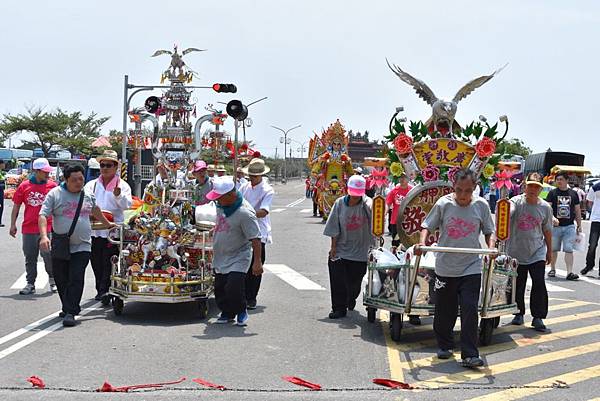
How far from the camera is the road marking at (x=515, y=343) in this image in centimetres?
754

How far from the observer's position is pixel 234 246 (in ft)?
29.7

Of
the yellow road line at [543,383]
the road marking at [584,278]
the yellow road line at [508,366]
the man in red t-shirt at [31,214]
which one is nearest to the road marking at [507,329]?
the yellow road line at [508,366]

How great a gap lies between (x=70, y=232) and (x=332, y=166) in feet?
57.8

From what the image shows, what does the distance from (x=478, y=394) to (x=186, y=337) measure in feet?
10.6

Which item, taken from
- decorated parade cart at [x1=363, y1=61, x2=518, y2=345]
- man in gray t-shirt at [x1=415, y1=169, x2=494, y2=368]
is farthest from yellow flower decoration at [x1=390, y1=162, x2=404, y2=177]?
man in gray t-shirt at [x1=415, y1=169, x2=494, y2=368]

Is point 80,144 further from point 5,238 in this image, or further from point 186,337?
point 186,337

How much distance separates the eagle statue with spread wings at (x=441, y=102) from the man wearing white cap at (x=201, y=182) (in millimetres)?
2753

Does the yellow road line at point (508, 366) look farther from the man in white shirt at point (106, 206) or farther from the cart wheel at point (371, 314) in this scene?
the man in white shirt at point (106, 206)

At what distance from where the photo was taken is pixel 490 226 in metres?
7.77

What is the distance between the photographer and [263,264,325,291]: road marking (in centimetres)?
1247

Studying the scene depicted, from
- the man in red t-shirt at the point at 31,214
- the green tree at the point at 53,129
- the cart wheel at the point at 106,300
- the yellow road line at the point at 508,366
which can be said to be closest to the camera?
the yellow road line at the point at 508,366

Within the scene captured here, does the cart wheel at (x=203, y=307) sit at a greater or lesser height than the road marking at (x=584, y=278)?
greater

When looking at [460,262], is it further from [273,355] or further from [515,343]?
[273,355]

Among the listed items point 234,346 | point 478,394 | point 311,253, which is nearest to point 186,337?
point 234,346
